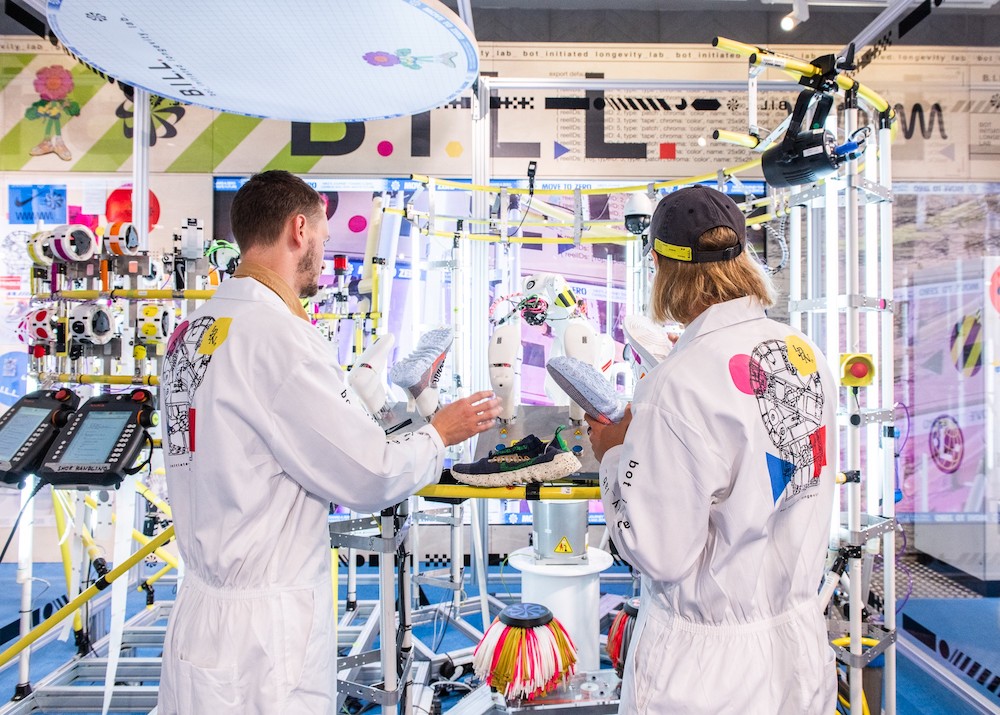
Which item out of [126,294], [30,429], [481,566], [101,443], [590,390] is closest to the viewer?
[590,390]

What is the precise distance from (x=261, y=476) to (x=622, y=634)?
1970mm

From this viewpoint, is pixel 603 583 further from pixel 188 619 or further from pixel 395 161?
pixel 188 619

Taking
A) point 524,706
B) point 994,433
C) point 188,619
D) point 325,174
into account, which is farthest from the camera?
point 325,174

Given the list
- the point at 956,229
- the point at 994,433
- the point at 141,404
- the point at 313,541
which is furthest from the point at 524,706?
the point at 956,229

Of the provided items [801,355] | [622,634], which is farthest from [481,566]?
[801,355]

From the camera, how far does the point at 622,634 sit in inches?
112

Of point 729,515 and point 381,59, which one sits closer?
point 729,515

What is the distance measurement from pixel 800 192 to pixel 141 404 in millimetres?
2737

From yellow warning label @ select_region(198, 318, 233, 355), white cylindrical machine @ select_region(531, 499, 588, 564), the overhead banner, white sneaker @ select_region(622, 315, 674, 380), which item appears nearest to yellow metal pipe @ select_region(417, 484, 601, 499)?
white sneaker @ select_region(622, 315, 674, 380)

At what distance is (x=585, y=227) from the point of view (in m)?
4.09

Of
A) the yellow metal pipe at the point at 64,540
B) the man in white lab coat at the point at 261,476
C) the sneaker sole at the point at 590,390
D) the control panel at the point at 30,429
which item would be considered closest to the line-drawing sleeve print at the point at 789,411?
the sneaker sole at the point at 590,390

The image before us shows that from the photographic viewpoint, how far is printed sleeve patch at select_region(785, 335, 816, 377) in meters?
A: 1.28

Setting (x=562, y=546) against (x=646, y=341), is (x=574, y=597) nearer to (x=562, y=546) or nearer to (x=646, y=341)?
(x=562, y=546)

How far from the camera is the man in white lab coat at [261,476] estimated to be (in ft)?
4.58
